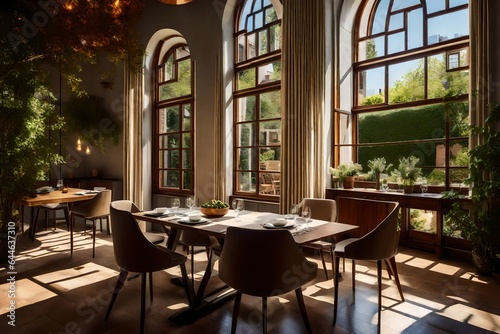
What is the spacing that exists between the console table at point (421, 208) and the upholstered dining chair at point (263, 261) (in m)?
2.47

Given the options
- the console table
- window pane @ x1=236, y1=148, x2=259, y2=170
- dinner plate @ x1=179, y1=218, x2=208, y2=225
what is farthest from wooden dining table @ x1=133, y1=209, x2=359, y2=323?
window pane @ x1=236, y1=148, x2=259, y2=170

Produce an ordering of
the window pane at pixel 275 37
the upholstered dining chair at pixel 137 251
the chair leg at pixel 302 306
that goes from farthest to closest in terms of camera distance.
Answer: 1. the window pane at pixel 275 37
2. the upholstered dining chair at pixel 137 251
3. the chair leg at pixel 302 306

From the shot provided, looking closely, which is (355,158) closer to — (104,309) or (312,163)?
(312,163)

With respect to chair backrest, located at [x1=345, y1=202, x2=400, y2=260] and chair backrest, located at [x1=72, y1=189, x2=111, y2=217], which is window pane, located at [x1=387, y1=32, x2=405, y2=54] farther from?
chair backrest, located at [x1=72, y1=189, x2=111, y2=217]

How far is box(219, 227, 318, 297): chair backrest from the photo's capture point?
6.24 feet

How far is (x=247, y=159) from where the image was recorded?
17.8 ft

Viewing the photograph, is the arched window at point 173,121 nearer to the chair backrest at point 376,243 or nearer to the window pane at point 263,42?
the window pane at point 263,42

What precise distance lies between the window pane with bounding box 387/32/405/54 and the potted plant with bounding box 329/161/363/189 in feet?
5.23

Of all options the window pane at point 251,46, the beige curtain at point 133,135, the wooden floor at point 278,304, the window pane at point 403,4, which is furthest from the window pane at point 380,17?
the beige curtain at point 133,135

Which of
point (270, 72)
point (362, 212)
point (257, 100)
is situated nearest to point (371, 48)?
point (270, 72)

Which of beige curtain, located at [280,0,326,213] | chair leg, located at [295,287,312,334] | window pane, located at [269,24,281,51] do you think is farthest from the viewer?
window pane, located at [269,24,281,51]

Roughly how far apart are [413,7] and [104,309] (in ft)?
15.6

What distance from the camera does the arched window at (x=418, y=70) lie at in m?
4.04

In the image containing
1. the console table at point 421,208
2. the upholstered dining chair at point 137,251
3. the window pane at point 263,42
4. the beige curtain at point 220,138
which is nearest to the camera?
the upholstered dining chair at point 137,251
